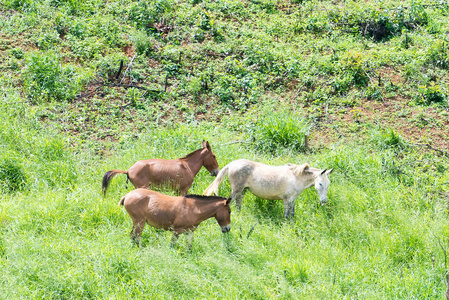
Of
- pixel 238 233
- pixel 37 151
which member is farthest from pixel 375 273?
pixel 37 151

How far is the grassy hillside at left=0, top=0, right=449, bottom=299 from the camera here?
7.09 metres

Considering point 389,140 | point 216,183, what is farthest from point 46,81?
point 389,140

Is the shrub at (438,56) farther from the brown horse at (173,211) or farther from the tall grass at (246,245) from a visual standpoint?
the brown horse at (173,211)

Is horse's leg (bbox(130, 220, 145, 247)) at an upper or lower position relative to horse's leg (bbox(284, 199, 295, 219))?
upper

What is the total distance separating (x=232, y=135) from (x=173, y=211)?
13.2 ft

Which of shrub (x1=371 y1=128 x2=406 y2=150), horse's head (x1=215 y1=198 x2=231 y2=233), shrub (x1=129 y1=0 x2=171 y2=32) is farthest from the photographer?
shrub (x1=129 y1=0 x2=171 y2=32)

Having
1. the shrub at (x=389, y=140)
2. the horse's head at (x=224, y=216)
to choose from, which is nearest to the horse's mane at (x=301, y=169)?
the horse's head at (x=224, y=216)

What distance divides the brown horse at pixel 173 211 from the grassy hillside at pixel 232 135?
30 cm

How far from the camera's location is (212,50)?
545 inches

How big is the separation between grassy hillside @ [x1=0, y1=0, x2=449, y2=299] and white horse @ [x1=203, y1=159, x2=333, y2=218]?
416 millimetres

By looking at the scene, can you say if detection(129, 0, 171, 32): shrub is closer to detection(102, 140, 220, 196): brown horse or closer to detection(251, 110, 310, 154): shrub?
detection(251, 110, 310, 154): shrub

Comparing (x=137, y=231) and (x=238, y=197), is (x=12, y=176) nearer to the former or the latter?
(x=137, y=231)

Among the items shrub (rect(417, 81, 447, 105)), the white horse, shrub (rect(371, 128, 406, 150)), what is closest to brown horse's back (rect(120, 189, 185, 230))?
the white horse

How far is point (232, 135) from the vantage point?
442 inches
